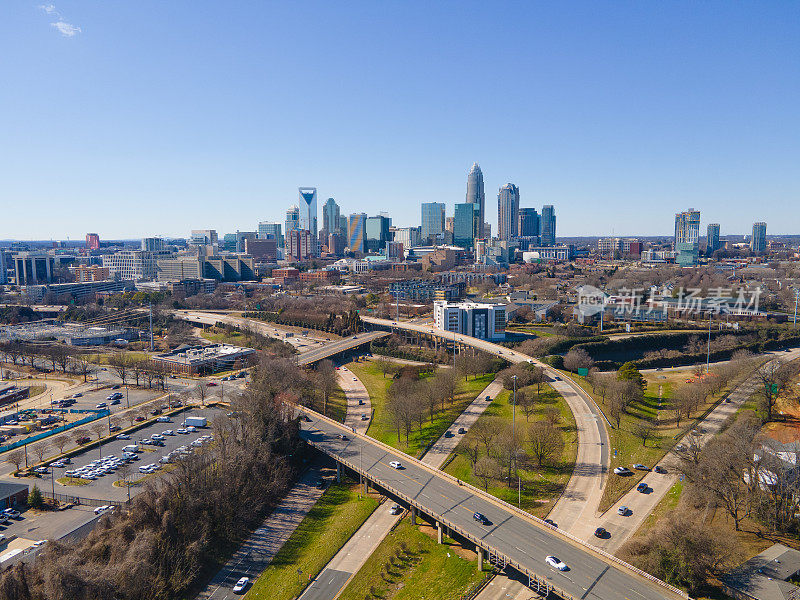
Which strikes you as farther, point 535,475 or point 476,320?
point 476,320

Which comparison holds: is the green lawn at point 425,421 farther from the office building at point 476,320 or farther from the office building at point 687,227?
the office building at point 687,227

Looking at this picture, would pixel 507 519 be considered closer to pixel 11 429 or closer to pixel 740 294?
pixel 11 429

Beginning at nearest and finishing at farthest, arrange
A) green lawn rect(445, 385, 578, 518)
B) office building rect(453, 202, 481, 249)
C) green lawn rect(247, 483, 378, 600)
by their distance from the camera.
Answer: green lawn rect(247, 483, 378, 600) → green lawn rect(445, 385, 578, 518) → office building rect(453, 202, 481, 249)

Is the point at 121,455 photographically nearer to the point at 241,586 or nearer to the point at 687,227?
the point at 241,586

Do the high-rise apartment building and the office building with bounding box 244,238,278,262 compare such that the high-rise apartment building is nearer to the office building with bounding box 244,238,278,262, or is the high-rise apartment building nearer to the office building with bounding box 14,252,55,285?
the office building with bounding box 244,238,278,262

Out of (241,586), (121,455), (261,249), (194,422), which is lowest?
(241,586)

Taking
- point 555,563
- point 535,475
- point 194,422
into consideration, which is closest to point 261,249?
point 194,422

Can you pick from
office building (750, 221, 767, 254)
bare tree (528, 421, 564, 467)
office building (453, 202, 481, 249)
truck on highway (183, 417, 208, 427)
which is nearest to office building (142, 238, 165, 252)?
office building (453, 202, 481, 249)
